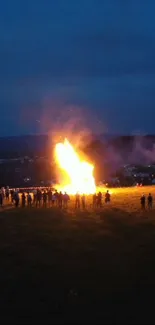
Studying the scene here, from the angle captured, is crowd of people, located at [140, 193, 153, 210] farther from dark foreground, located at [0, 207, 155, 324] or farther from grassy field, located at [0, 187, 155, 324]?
dark foreground, located at [0, 207, 155, 324]

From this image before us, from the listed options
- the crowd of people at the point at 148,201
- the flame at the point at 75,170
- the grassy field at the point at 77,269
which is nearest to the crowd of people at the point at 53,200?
the crowd of people at the point at 148,201

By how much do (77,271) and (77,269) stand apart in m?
0.25

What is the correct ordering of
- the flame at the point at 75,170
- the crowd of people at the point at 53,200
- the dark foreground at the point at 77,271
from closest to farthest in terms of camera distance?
the dark foreground at the point at 77,271 → the crowd of people at the point at 53,200 → the flame at the point at 75,170

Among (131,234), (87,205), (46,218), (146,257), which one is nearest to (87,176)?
(87,205)

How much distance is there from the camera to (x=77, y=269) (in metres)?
20.1

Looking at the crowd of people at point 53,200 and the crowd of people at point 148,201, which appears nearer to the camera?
the crowd of people at point 148,201

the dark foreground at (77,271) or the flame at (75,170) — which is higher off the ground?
the flame at (75,170)

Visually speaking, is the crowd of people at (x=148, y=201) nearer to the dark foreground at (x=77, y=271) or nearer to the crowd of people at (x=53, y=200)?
the crowd of people at (x=53, y=200)

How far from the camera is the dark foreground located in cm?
1608

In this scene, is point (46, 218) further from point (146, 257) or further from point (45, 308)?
point (45, 308)

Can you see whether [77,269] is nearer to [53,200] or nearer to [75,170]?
[53,200]

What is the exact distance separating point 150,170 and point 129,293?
7292 cm

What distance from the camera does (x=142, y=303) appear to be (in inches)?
655

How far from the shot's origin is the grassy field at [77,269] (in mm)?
16094
